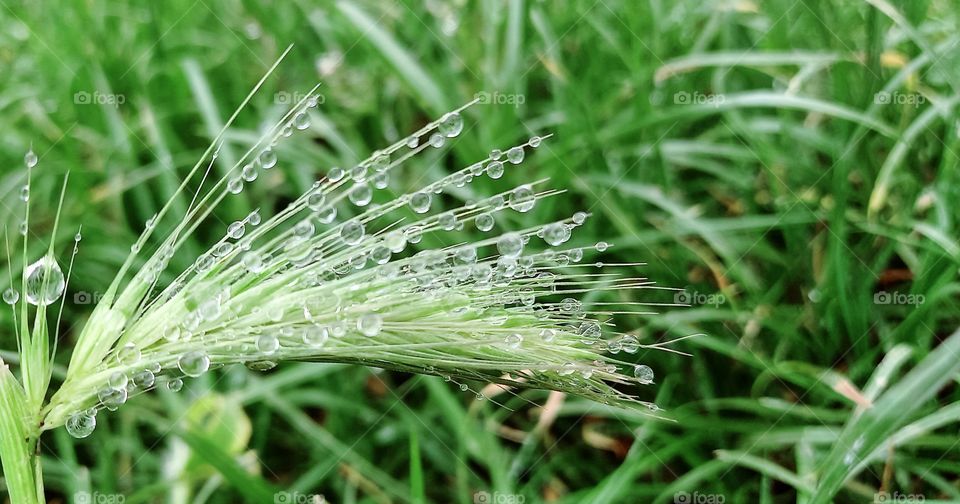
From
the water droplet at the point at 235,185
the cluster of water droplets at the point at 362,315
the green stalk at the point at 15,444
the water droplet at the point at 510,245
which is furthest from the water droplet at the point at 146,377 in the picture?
the water droplet at the point at 510,245

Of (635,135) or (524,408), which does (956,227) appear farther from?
(524,408)

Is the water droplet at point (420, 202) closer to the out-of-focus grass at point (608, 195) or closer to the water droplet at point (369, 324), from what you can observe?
the water droplet at point (369, 324)

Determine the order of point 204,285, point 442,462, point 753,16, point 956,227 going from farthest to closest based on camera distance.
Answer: point 753,16 → point 442,462 → point 956,227 → point 204,285

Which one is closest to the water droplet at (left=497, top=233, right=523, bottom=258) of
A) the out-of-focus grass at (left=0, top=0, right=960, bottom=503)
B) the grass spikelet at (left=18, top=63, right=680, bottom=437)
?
the grass spikelet at (left=18, top=63, right=680, bottom=437)

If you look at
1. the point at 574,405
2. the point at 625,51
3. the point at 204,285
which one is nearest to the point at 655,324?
the point at 574,405

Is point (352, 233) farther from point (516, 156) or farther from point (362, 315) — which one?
point (516, 156)
